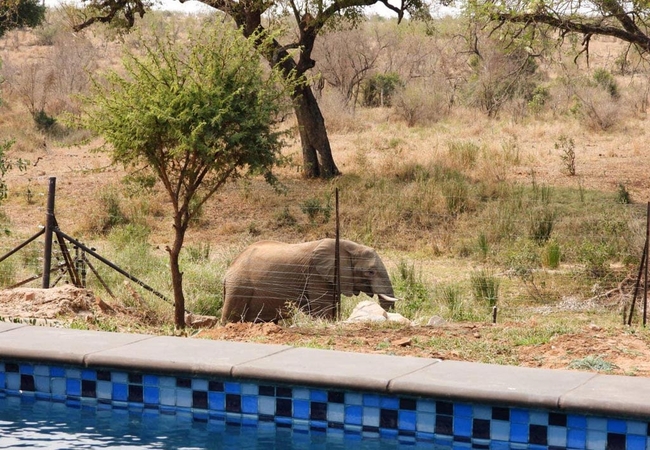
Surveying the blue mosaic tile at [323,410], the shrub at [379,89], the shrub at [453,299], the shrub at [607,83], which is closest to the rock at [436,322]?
the shrub at [453,299]

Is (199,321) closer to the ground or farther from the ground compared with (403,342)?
closer to the ground

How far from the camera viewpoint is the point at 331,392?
20.4ft

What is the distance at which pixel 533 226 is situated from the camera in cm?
1634

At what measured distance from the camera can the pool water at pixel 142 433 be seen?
20.3 ft

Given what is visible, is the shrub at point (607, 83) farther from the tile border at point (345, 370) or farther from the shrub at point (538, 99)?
the tile border at point (345, 370)

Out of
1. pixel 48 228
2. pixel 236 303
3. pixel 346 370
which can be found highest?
pixel 48 228

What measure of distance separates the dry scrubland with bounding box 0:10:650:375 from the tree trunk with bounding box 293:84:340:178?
1.25 feet

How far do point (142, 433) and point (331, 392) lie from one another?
1.19 metres

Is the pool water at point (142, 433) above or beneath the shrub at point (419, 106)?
beneath

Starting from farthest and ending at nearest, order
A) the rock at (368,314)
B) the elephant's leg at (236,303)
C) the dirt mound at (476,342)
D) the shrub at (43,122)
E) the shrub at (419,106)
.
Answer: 1. the shrub at (419,106)
2. the shrub at (43,122)
3. the elephant's leg at (236,303)
4. the rock at (368,314)
5. the dirt mound at (476,342)

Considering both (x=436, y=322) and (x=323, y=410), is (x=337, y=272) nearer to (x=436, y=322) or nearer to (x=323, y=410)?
(x=436, y=322)

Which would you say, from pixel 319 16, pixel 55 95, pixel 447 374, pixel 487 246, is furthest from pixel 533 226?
pixel 55 95

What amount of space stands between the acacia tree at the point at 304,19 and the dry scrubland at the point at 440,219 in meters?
0.62

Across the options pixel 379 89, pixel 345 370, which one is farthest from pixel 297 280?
pixel 379 89
